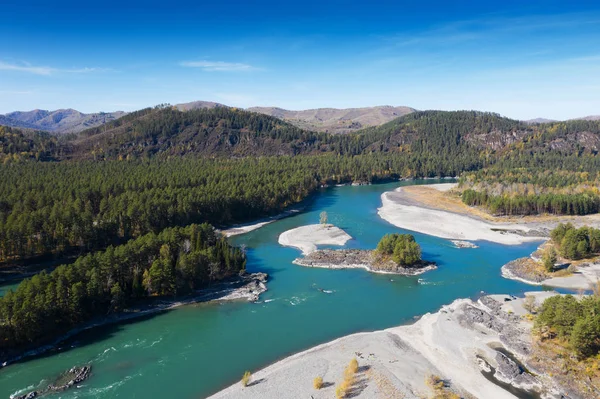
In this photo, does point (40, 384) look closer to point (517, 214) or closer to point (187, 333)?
point (187, 333)

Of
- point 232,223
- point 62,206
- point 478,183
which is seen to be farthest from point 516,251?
point 62,206

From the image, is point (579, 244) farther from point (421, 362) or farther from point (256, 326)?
point (256, 326)

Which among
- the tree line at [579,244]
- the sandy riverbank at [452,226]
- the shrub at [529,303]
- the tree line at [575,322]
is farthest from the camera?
the sandy riverbank at [452,226]

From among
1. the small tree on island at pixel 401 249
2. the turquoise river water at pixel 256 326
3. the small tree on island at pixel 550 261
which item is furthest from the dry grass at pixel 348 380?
the small tree on island at pixel 550 261

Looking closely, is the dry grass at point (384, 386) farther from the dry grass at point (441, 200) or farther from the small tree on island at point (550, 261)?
the dry grass at point (441, 200)

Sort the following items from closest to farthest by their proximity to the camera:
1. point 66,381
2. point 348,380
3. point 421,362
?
point 66,381 < point 348,380 < point 421,362

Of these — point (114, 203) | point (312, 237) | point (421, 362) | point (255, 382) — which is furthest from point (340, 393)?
point (114, 203)
